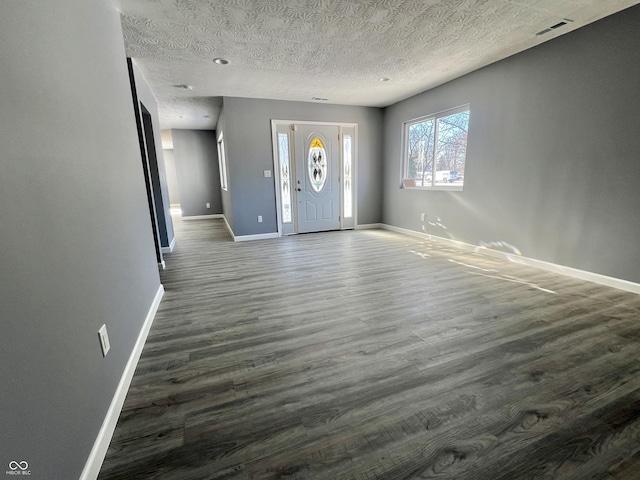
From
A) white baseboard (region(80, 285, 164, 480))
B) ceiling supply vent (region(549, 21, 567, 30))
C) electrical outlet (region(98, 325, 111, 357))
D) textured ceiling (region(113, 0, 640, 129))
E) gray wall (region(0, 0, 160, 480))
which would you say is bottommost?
white baseboard (region(80, 285, 164, 480))

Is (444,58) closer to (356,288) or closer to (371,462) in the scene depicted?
(356,288)

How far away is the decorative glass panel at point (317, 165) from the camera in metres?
5.67

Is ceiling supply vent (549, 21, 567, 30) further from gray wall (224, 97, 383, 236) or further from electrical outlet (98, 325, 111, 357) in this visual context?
electrical outlet (98, 325, 111, 357)

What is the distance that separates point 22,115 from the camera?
935 mm

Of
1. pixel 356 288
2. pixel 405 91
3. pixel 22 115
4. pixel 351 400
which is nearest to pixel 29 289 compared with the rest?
pixel 22 115

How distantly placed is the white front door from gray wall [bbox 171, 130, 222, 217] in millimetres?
4270

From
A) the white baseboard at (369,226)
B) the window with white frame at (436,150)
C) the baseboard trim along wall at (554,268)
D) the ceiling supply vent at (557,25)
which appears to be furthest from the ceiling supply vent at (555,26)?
the white baseboard at (369,226)

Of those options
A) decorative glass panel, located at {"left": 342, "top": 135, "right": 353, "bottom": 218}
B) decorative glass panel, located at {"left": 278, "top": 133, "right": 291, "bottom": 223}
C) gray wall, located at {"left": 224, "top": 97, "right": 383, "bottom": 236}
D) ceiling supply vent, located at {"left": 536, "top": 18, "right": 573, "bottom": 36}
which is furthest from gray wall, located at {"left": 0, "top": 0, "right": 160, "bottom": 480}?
decorative glass panel, located at {"left": 342, "top": 135, "right": 353, "bottom": 218}

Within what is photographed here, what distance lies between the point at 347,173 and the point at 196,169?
16.6 feet

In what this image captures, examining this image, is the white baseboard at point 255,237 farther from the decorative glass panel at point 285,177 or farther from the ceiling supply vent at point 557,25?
the ceiling supply vent at point 557,25

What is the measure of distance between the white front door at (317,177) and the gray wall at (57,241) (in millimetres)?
3975

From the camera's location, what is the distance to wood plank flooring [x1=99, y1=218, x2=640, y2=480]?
115 centimetres

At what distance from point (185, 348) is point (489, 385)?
6.41ft

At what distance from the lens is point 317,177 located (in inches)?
229
